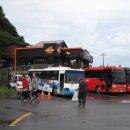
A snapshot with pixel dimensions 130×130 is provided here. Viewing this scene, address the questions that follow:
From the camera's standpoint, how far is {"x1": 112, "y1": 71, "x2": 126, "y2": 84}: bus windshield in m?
45.4

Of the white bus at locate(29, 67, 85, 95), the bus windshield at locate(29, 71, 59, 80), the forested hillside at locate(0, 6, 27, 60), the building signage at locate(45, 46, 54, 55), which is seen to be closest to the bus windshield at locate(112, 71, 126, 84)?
the white bus at locate(29, 67, 85, 95)

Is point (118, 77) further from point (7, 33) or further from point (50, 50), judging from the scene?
point (7, 33)

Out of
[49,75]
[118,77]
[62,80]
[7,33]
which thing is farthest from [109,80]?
[7,33]

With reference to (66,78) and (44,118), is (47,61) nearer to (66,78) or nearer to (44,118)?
(66,78)

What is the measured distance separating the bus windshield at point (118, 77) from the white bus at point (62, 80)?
5.23 m

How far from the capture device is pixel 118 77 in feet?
150

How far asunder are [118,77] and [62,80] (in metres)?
7.22

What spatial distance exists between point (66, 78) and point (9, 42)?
50.7m

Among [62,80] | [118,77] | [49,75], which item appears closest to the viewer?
[62,80]

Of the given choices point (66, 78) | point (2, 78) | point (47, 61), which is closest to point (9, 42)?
point (47, 61)

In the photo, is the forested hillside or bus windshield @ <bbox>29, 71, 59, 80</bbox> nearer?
bus windshield @ <bbox>29, 71, 59, 80</bbox>

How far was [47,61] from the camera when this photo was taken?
80750mm

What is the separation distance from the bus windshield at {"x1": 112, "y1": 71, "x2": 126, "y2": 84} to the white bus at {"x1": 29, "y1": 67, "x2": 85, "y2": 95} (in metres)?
5.23

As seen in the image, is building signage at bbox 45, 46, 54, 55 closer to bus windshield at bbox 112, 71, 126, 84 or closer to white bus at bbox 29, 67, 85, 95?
bus windshield at bbox 112, 71, 126, 84
